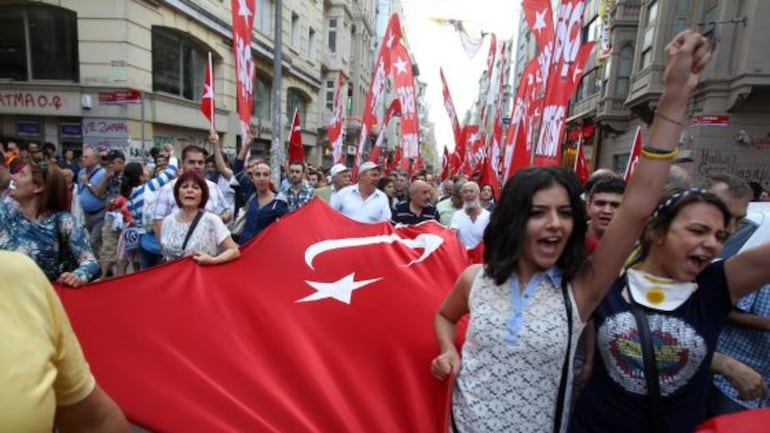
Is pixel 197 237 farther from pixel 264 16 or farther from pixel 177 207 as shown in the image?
pixel 264 16

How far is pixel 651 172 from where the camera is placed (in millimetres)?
1458

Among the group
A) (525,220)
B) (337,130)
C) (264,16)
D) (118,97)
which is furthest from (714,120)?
(264,16)

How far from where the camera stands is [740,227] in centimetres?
271

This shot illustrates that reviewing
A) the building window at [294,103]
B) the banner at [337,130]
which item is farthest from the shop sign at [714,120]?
the building window at [294,103]

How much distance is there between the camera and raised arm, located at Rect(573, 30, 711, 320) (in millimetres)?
1375

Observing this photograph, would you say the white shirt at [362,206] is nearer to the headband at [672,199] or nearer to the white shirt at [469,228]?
the white shirt at [469,228]

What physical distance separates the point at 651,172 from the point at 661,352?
24.1 inches

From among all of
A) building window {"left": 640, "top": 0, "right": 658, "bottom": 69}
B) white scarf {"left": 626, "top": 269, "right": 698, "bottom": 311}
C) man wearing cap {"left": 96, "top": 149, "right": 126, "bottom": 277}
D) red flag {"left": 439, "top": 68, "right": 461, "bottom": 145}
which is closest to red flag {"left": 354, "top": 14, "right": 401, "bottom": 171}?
red flag {"left": 439, "top": 68, "right": 461, "bottom": 145}

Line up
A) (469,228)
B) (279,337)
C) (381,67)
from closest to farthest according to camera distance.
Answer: (279,337) → (469,228) → (381,67)

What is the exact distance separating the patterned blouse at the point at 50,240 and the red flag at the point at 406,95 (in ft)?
26.8

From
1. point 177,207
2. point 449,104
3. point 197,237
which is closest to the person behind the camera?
point 197,237

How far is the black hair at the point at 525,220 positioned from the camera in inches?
62.7

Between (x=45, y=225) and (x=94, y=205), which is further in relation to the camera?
(x=94, y=205)

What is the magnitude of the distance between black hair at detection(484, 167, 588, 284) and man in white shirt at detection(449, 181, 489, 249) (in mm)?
3884
